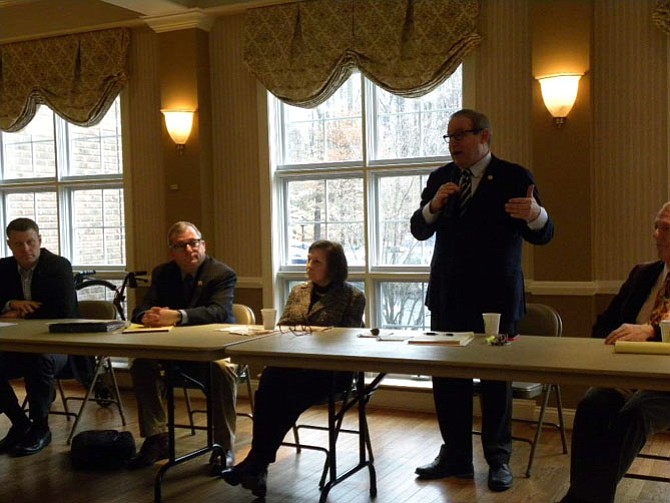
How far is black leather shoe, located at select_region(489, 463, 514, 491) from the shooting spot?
363 cm

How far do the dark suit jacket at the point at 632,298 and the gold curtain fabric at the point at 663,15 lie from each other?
1.86m

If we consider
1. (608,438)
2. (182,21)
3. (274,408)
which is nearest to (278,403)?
(274,408)

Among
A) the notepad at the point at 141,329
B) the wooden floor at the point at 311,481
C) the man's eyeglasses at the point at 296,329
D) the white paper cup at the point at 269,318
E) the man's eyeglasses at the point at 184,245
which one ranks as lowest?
the wooden floor at the point at 311,481

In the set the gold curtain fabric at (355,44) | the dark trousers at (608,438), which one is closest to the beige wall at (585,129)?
the gold curtain fabric at (355,44)

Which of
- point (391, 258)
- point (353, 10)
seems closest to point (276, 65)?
point (353, 10)

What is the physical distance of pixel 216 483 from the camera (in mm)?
3811

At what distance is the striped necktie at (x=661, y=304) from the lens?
10.00ft

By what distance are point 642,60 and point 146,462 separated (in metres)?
3.54

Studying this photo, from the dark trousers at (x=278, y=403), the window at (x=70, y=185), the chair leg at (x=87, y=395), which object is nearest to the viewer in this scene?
the dark trousers at (x=278, y=403)

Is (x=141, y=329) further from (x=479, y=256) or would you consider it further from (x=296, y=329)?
(x=479, y=256)

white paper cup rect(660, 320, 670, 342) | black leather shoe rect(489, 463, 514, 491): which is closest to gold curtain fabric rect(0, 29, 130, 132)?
black leather shoe rect(489, 463, 514, 491)

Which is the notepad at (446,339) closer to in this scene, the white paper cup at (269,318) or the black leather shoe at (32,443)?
the white paper cup at (269,318)

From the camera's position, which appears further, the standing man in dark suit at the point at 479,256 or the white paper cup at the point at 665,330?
the standing man in dark suit at the point at 479,256

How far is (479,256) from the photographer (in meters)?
3.62
